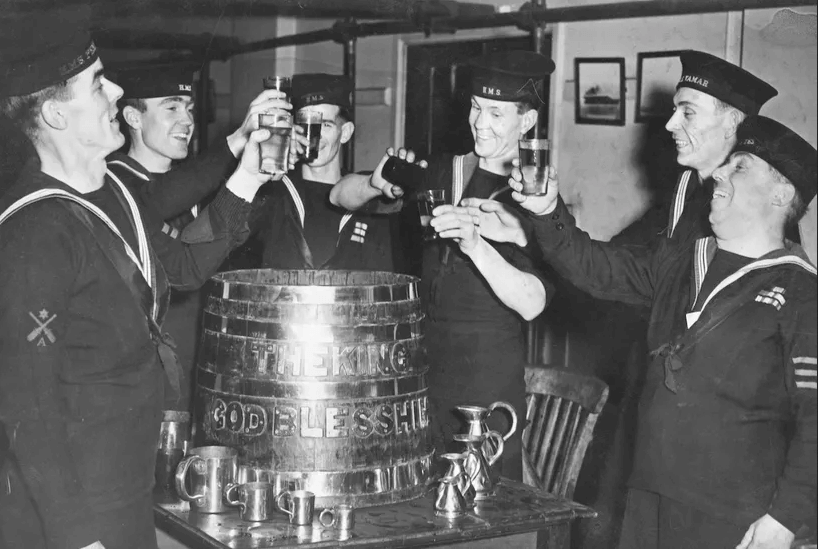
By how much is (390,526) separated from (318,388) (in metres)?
0.32

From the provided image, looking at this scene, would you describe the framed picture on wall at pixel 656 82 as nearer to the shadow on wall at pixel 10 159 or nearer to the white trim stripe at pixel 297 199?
the white trim stripe at pixel 297 199

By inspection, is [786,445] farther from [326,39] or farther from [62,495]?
[326,39]

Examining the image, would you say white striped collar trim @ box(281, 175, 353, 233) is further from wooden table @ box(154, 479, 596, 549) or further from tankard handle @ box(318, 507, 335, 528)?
tankard handle @ box(318, 507, 335, 528)

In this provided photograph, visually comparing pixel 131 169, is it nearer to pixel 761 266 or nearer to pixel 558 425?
pixel 558 425

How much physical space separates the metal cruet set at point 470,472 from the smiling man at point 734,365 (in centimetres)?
36

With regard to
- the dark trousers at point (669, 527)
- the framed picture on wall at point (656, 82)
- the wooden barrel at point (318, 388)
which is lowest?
the dark trousers at point (669, 527)

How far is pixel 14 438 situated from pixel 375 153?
3.26m

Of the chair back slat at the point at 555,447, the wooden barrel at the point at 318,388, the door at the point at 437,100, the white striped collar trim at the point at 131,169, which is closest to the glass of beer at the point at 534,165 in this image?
the wooden barrel at the point at 318,388

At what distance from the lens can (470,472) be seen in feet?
7.11

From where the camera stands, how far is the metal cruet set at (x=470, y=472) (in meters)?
2.09

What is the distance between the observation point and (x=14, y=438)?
→ 5.89 feet

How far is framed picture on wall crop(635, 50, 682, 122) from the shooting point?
300 centimetres

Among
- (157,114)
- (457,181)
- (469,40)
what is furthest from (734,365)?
(469,40)

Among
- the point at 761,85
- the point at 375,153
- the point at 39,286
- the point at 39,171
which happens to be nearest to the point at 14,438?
the point at 39,286
